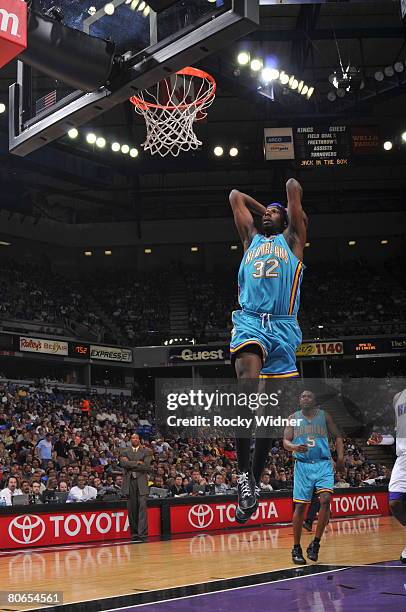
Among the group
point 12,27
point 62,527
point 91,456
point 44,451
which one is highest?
point 12,27

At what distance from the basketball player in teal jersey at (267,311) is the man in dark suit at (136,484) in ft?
28.9

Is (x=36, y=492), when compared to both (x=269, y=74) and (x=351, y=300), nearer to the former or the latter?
(x=269, y=74)

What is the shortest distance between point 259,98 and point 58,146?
7.43m

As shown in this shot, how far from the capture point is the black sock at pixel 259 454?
3.95 m

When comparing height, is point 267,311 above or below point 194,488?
above

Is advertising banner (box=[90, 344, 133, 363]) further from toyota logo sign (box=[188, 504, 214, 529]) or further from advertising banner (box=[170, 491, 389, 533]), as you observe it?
toyota logo sign (box=[188, 504, 214, 529])

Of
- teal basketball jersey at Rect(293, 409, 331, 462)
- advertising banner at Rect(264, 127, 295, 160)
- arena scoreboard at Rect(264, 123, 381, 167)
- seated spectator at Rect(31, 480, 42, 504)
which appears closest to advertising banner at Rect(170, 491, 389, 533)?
seated spectator at Rect(31, 480, 42, 504)

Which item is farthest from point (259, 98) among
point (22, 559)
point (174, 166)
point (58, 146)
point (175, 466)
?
point (22, 559)

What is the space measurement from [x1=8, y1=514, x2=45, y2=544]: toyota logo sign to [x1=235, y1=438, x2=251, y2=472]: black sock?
9.10 m

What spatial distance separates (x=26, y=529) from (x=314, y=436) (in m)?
5.81

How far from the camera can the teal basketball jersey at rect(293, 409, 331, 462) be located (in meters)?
8.45

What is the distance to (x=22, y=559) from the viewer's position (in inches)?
410

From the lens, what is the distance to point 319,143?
2028 cm

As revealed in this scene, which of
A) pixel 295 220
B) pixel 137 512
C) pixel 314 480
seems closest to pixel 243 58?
pixel 137 512
